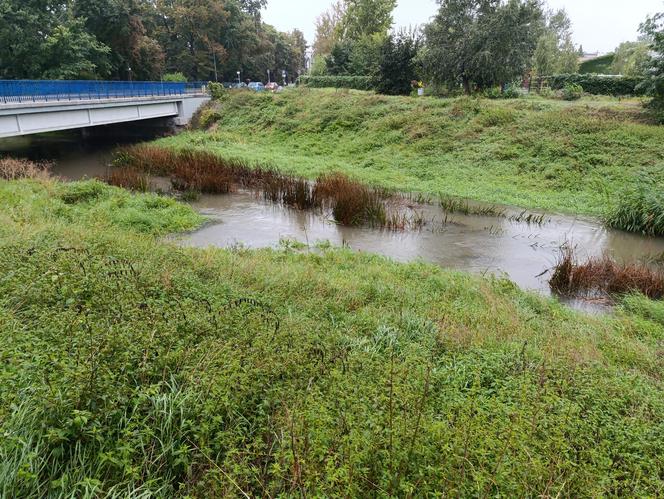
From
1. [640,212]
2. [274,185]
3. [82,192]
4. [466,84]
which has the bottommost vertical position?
[640,212]

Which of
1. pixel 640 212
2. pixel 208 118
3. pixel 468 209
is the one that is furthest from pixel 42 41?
pixel 640 212

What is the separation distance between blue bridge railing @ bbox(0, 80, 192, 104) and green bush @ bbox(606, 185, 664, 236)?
20.1 m

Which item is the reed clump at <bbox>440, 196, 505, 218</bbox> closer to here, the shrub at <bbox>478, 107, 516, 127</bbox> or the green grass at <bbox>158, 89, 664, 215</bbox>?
the green grass at <bbox>158, 89, 664, 215</bbox>

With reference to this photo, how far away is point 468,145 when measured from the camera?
20.5 meters

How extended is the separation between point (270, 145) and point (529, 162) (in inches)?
556

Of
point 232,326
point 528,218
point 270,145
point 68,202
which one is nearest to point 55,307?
point 232,326

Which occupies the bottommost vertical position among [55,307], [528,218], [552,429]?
[528,218]

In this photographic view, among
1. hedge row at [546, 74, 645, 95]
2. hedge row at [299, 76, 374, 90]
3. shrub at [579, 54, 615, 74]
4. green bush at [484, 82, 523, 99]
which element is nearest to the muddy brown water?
green bush at [484, 82, 523, 99]

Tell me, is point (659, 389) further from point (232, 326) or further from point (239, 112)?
point (239, 112)

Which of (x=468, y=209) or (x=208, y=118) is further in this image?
(x=208, y=118)

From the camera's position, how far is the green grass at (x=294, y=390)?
2785 mm

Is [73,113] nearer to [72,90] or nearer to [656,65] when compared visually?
[72,90]

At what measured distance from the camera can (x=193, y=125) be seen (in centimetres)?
3147

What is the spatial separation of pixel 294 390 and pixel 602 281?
7.54 m
